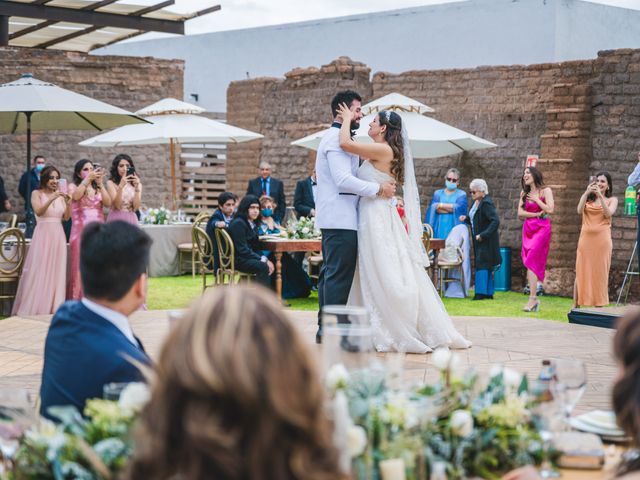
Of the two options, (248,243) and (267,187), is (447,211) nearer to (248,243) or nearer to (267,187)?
(267,187)

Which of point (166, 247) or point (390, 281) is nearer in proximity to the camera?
point (390, 281)

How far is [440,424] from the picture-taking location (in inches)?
83.4

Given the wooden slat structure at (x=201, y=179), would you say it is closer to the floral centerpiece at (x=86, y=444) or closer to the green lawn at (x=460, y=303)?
the green lawn at (x=460, y=303)

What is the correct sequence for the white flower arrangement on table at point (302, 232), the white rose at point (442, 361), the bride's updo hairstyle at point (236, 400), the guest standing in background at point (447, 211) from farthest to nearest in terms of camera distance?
the guest standing in background at point (447, 211) → the white flower arrangement on table at point (302, 232) → the white rose at point (442, 361) → the bride's updo hairstyle at point (236, 400)

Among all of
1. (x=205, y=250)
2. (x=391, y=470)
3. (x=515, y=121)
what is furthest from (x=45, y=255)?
(x=391, y=470)

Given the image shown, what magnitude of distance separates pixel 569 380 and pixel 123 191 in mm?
8307

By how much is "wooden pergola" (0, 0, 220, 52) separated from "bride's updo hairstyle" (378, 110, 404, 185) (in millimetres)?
7733

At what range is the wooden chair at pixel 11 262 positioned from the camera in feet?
31.6

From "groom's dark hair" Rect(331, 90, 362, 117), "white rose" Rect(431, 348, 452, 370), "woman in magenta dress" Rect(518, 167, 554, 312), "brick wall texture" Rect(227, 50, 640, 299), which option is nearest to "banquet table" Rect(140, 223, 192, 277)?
"brick wall texture" Rect(227, 50, 640, 299)

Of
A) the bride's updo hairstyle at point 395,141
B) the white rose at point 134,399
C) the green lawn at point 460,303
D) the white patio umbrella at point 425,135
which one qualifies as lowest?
the green lawn at point 460,303

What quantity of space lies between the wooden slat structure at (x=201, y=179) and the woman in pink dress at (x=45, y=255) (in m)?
8.61

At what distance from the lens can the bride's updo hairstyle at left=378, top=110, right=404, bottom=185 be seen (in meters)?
6.91

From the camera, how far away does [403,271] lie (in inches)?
271

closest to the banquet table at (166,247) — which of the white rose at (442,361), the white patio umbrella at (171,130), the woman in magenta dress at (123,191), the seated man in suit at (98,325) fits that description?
the white patio umbrella at (171,130)
